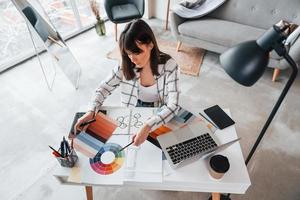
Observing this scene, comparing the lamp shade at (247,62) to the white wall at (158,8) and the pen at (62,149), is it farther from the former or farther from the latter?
the white wall at (158,8)

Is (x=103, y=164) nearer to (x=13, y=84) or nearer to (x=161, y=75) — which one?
(x=161, y=75)

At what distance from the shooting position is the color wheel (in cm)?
107

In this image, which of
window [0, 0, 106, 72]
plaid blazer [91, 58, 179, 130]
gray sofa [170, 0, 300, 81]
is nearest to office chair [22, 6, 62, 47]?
window [0, 0, 106, 72]

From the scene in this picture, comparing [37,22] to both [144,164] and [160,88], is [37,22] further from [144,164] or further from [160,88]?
[144,164]

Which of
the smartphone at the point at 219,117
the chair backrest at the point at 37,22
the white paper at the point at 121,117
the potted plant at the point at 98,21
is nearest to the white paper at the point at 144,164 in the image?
the white paper at the point at 121,117

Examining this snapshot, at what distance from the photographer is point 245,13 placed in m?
2.61

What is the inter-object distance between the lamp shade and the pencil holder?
2.61 feet

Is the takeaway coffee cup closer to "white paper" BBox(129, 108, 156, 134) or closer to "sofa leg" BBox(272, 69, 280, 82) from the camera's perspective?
"white paper" BBox(129, 108, 156, 134)

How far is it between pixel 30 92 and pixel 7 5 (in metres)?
1.25

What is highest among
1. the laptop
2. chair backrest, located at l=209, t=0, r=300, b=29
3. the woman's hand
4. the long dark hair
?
the long dark hair

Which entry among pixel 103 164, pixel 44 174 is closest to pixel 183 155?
pixel 103 164

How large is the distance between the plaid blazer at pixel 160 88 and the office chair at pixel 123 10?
1.50 m

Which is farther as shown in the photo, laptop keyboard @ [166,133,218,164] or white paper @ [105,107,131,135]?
white paper @ [105,107,131,135]

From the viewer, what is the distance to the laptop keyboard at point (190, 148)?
3.57ft
